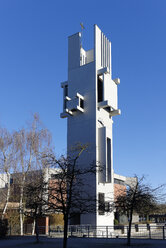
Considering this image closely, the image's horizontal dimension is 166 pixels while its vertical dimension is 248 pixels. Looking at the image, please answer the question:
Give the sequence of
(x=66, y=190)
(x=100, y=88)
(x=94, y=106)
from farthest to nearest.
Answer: (x=100, y=88) → (x=94, y=106) → (x=66, y=190)

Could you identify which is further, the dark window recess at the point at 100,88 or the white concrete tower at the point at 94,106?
the dark window recess at the point at 100,88

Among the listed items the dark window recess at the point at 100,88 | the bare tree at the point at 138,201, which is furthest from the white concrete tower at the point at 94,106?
Answer: the bare tree at the point at 138,201

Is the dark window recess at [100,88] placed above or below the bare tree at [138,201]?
above

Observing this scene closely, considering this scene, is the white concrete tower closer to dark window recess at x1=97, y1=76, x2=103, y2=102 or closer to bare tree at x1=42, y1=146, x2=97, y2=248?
dark window recess at x1=97, y1=76, x2=103, y2=102

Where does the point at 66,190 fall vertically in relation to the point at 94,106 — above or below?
below

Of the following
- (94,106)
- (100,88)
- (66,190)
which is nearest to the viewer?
(66,190)

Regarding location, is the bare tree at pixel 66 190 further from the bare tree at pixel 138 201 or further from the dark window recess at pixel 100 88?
the dark window recess at pixel 100 88

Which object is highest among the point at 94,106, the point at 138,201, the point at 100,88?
the point at 100,88

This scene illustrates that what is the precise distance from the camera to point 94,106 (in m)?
39.4

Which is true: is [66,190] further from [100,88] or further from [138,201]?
[100,88]

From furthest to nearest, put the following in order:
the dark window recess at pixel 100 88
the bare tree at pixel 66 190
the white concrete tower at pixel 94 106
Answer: the dark window recess at pixel 100 88 < the white concrete tower at pixel 94 106 < the bare tree at pixel 66 190

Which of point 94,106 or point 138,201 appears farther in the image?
point 94,106

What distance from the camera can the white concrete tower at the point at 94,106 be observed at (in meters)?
37.4

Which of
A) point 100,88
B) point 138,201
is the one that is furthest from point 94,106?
point 138,201
